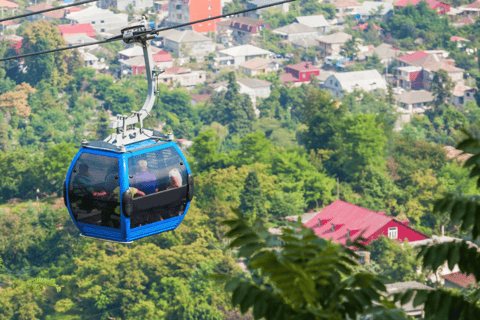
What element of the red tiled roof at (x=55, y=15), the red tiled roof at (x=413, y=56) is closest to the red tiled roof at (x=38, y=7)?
the red tiled roof at (x=55, y=15)

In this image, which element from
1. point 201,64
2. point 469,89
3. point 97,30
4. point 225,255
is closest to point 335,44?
point 201,64

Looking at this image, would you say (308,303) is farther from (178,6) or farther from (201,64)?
(178,6)

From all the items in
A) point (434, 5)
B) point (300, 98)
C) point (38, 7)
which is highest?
point (300, 98)

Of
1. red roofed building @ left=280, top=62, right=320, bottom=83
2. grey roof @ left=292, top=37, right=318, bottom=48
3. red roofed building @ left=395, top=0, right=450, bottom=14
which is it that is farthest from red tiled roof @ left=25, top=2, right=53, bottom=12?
red roofed building @ left=395, top=0, right=450, bottom=14

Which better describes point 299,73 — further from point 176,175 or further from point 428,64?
point 176,175

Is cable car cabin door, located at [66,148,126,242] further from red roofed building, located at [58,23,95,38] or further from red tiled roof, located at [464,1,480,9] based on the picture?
red tiled roof, located at [464,1,480,9]

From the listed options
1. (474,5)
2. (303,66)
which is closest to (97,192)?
(303,66)
